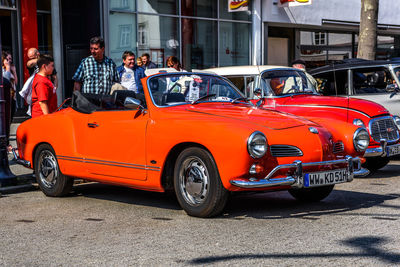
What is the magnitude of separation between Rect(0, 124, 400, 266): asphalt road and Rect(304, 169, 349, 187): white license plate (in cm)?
35

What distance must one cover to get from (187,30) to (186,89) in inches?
558

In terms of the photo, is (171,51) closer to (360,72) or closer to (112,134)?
(360,72)

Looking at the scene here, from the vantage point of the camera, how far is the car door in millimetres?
7219

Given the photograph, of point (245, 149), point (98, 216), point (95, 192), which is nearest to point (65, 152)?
point (95, 192)

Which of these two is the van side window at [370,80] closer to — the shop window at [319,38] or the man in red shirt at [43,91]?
the man in red shirt at [43,91]

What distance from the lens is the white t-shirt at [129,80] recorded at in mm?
12680

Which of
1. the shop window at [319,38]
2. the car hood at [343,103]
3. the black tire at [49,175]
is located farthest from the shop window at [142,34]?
the black tire at [49,175]

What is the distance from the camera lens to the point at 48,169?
333 inches

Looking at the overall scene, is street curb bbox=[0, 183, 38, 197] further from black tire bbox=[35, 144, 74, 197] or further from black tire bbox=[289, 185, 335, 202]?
black tire bbox=[289, 185, 335, 202]

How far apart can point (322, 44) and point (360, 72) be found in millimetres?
15728

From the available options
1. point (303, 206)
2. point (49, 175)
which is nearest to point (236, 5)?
point (49, 175)

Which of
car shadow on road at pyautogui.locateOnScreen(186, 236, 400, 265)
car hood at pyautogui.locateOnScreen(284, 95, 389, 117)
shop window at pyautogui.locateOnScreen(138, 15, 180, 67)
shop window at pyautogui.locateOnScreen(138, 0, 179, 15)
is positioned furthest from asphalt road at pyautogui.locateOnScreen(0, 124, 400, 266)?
shop window at pyautogui.locateOnScreen(138, 0, 179, 15)

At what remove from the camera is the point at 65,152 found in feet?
26.7

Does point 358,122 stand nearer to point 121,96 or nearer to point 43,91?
point 121,96
